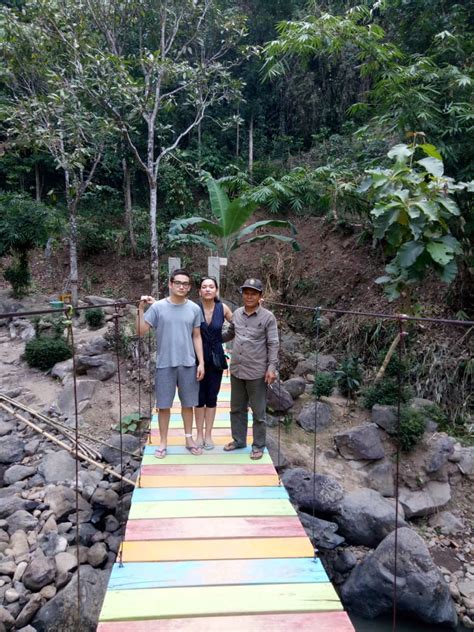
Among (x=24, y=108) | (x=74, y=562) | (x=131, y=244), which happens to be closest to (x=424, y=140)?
(x=74, y=562)

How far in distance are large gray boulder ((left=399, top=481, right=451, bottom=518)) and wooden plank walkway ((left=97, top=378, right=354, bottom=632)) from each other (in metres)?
2.01

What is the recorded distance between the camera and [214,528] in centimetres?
197

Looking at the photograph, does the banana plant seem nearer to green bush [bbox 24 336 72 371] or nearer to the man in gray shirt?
green bush [bbox 24 336 72 371]

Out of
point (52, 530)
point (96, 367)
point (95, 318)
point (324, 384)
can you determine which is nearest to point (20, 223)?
point (95, 318)

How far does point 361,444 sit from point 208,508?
2.25 m

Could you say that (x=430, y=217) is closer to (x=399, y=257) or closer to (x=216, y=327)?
(x=399, y=257)

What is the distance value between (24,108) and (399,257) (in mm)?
5294

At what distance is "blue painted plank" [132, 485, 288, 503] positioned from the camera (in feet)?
7.20

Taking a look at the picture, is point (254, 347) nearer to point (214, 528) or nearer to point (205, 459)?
point (205, 459)

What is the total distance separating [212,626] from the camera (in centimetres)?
146

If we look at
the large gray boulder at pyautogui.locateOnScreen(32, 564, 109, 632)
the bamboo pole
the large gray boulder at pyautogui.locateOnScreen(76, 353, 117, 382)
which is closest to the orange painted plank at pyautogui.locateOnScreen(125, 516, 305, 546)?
the large gray boulder at pyautogui.locateOnScreen(32, 564, 109, 632)

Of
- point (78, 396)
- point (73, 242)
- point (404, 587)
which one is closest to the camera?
point (404, 587)

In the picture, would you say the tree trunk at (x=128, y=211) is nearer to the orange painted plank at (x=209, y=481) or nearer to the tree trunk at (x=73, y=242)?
the tree trunk at (x=73, y=242)

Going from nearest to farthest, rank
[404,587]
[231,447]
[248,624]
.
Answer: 1. [248,624]
2. [231,447]
3. [404,587]
